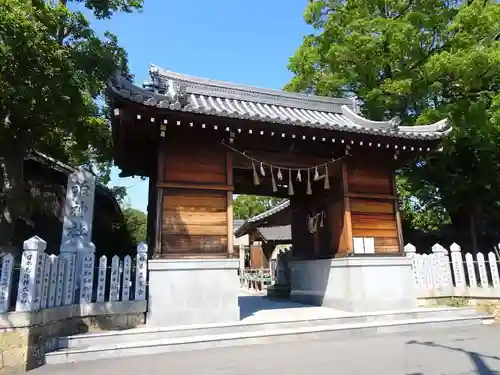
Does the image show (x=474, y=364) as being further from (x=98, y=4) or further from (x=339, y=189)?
(x=98, y=4)

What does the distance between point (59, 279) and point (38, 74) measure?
373cm

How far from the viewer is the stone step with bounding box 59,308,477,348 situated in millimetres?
6289

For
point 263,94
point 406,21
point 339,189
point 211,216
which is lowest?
point 211,216

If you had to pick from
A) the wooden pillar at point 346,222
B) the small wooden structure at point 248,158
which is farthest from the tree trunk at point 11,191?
the wooden pillar at point 346,222

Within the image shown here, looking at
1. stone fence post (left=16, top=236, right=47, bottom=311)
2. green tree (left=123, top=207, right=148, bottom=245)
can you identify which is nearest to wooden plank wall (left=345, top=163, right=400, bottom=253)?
stone fence post (left=16, top=236, right=47, bottom=311)

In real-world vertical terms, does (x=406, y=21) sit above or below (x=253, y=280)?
above

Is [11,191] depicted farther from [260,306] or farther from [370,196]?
[370,196]

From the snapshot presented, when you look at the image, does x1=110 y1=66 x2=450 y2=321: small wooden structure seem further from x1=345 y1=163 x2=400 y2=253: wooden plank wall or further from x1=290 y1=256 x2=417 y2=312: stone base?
x1=290 y1=256 x2=417 y2=312: stone base

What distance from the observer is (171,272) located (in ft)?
24.3

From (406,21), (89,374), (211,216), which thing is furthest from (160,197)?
(406,21)

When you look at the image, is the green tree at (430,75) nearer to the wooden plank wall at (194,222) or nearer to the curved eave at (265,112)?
the curved eave at (265,112)

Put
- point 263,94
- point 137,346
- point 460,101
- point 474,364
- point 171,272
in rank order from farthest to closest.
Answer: point 460,101 < point 263,94 < point 171,272 < point 137,346 < point 474,364

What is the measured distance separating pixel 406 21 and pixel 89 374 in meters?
14.2

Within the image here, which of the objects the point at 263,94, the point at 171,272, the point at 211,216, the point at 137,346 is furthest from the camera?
the point at 263,94
